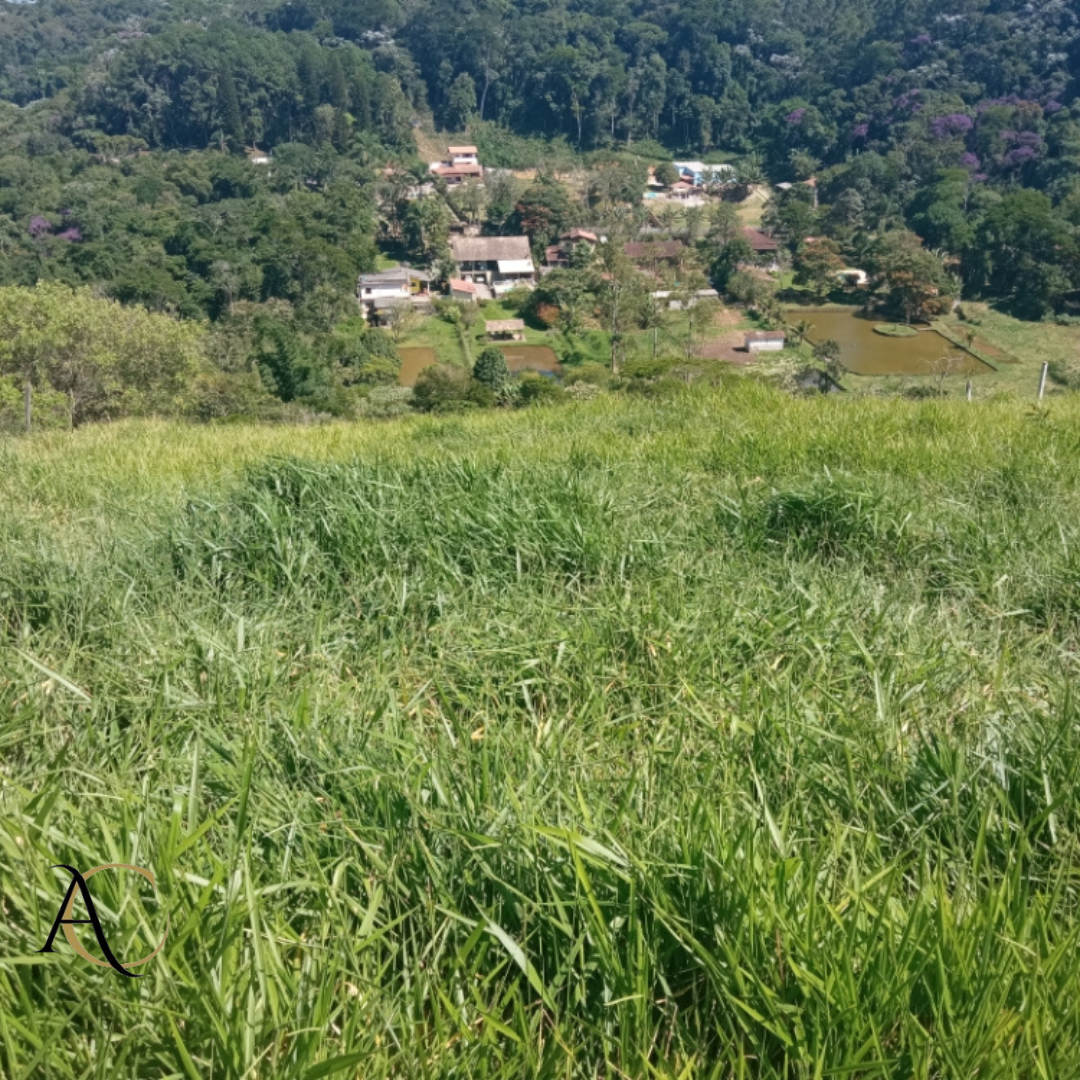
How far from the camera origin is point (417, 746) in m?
1.66

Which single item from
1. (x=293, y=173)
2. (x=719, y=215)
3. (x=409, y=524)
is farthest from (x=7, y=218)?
(x=409, y=524)

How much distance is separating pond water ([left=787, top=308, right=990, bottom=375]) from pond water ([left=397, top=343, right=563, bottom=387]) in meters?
9.80

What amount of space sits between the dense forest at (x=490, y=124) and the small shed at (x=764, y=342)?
11.5 meters

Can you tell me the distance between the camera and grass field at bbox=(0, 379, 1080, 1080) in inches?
44.8

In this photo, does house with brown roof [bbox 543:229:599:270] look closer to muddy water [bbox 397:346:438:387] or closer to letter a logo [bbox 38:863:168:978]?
muddy water [bbox 397:346:438:387]

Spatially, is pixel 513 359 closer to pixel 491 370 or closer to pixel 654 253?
pixel 491 370

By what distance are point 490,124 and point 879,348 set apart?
54.1 meters

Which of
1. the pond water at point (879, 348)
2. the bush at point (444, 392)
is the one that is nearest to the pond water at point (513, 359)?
the bush at point (444, 392)

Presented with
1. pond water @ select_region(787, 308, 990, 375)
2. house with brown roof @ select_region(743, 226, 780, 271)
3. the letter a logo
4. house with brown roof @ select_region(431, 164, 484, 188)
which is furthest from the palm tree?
the letter a logo

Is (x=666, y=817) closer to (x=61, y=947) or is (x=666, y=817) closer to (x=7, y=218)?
(x=61, y=947)

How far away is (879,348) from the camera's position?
3491 centimetres

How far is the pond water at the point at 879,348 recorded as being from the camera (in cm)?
3172

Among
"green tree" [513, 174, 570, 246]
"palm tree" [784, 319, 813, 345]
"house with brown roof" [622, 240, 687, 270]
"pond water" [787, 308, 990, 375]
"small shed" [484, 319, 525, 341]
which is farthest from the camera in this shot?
"green tree" [513, 174, 570, 246]

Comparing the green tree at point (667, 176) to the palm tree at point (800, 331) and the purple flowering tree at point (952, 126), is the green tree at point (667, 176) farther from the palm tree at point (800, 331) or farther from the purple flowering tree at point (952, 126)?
the palm tree at point (800, 331)
